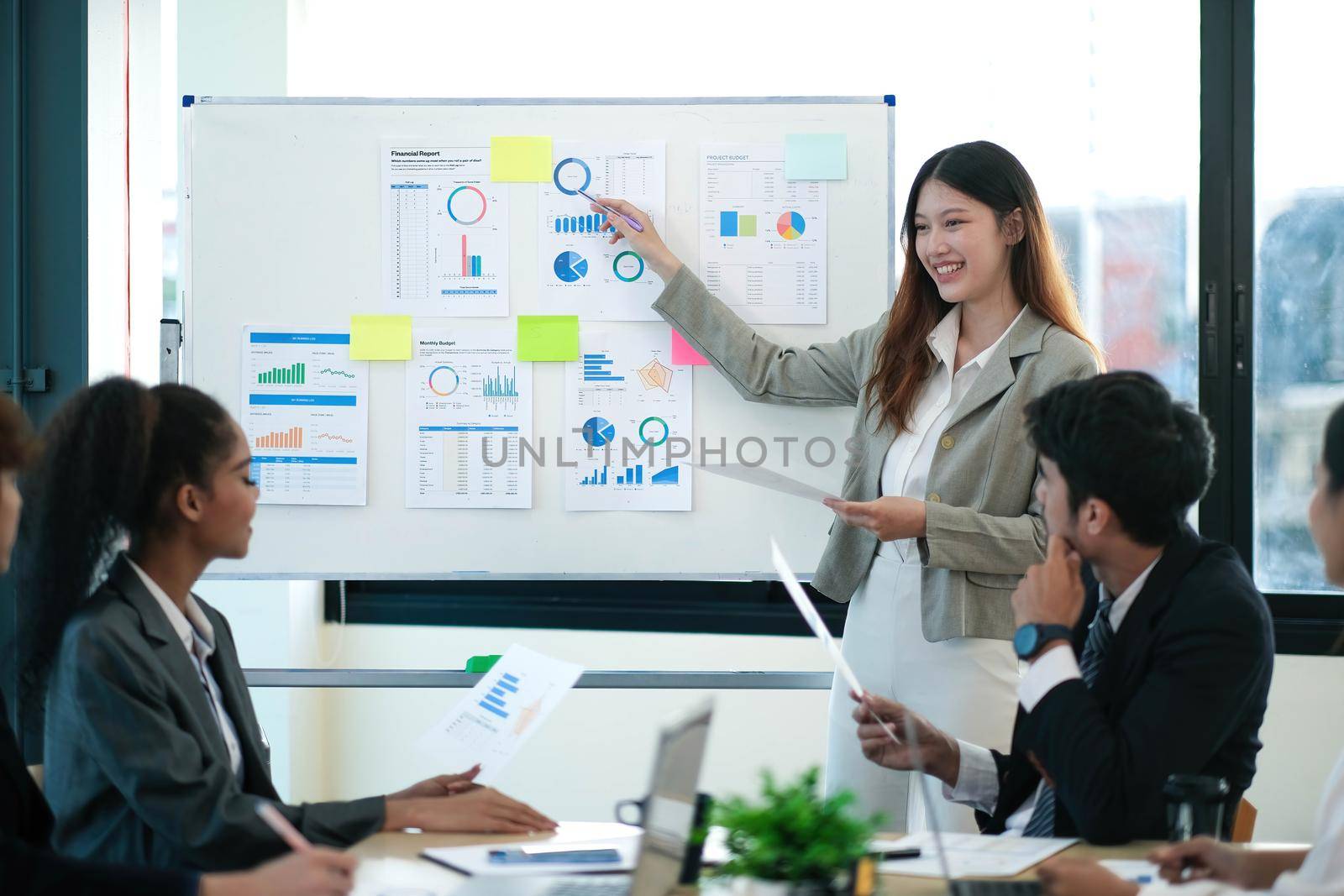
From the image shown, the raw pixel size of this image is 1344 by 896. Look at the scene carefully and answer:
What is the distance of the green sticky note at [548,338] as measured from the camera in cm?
282

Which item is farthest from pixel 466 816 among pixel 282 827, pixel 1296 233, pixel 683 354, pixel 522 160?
pixel 1296 233

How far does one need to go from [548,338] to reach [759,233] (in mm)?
522

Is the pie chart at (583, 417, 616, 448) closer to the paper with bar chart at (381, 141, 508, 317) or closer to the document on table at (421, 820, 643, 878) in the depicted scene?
the paper with bar chart at (381, 141, 508, 317)

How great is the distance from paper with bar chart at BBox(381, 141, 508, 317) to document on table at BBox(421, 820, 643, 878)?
140 centimetres

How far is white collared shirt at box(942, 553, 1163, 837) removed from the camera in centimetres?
167

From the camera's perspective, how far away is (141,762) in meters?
1.52

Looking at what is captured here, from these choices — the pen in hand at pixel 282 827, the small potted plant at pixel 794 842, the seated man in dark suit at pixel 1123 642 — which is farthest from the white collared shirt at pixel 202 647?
the seated man in dark suit at pixel 1123 642

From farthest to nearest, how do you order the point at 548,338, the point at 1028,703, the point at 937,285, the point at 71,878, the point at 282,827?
the point at 548,338, the point at 937,285, the point at 1028,703, the point at 71,878, the point at 282,827

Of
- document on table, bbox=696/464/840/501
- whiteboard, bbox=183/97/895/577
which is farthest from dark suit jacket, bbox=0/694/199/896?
Result: whiteboard, bbox=183/97/895/577

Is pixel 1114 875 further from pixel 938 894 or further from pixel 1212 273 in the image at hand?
pixel 1212 273

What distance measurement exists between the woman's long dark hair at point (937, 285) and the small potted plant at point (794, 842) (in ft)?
4.32

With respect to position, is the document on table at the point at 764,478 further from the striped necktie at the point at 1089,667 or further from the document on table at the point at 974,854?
the document on table at the point at 974,854

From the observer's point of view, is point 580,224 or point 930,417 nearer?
point 930,417

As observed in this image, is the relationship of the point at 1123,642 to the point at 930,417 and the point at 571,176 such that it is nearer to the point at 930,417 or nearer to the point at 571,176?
the point at 930,417
